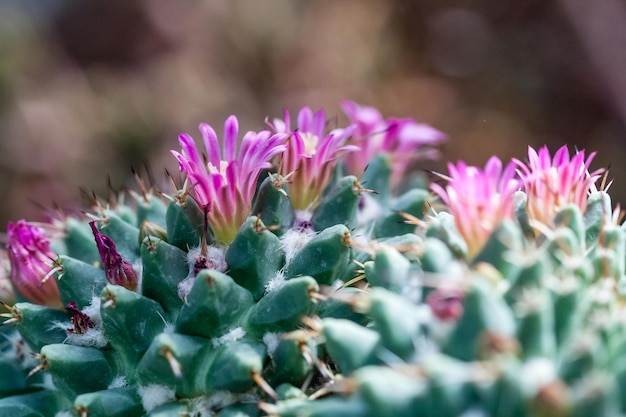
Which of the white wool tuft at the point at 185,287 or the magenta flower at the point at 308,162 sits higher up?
the magenta flower at the point at 308,162

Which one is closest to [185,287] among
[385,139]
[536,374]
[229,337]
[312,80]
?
[229,337]

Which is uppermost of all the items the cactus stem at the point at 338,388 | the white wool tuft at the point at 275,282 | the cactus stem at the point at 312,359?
the white wool tuft at the point at 275,282

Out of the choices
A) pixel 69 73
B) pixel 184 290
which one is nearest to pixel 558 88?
pixel 69 73

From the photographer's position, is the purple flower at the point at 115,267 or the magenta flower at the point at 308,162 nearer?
the purple flower at the point at 115,267

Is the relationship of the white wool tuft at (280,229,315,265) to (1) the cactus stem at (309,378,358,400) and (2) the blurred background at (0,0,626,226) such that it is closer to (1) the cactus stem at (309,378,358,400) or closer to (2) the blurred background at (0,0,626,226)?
(1) the cactus stem at (309,378,358,400)

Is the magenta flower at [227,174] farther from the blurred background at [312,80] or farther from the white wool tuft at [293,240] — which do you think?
the blurred background at [312,80]

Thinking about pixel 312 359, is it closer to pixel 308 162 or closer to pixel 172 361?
pixel 172 361

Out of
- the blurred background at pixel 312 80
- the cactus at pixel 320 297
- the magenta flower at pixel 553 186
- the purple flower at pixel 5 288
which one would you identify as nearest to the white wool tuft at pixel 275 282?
the cactus at pixel 320 297

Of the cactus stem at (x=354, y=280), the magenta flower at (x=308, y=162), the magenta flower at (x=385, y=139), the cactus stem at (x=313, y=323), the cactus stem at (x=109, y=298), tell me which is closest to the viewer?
the cactus stem at (x=313, y=323)

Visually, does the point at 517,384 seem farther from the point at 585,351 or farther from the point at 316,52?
the point at 316,52
